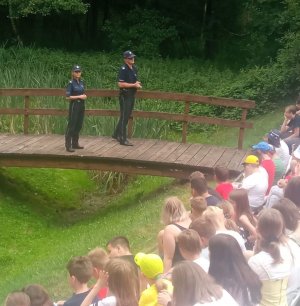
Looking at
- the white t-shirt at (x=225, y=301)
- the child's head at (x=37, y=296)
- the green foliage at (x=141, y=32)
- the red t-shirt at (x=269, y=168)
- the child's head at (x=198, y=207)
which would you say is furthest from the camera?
the green foliage at (x=141, y=32)

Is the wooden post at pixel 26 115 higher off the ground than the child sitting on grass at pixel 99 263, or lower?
lower

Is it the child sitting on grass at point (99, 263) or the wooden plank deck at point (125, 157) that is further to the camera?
the wooden plank deck at point (125, 157)

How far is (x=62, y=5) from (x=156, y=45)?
11.5 feet

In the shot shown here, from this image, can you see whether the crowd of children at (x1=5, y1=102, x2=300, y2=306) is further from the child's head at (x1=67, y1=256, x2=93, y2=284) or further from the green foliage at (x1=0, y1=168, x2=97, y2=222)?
the green foliage at (x1=0, y1=168, x2=97, y2=222)

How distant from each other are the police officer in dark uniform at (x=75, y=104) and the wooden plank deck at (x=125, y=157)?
263 millimetres

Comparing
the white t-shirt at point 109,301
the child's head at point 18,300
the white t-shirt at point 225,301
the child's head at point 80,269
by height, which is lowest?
the white t-shirt at point 109,301

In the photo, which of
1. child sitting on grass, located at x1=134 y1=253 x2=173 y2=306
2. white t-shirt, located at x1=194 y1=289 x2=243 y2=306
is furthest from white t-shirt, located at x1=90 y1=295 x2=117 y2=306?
white t-shirt, located at x1=194 y1=289 x2=243 y2=306

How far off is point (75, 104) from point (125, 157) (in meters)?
1.13

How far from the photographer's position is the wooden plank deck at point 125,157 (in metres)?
11.6

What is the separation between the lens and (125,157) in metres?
11.7

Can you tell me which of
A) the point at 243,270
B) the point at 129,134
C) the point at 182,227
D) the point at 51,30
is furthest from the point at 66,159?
the point at 51,30

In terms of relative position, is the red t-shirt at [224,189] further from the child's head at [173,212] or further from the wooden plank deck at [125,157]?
the wooden plank deck at [125,157]

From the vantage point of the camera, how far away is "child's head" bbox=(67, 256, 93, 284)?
517 cm

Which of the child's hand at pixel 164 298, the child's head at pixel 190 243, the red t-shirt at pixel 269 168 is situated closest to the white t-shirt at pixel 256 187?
the red t-shirt at pixel 269 168
